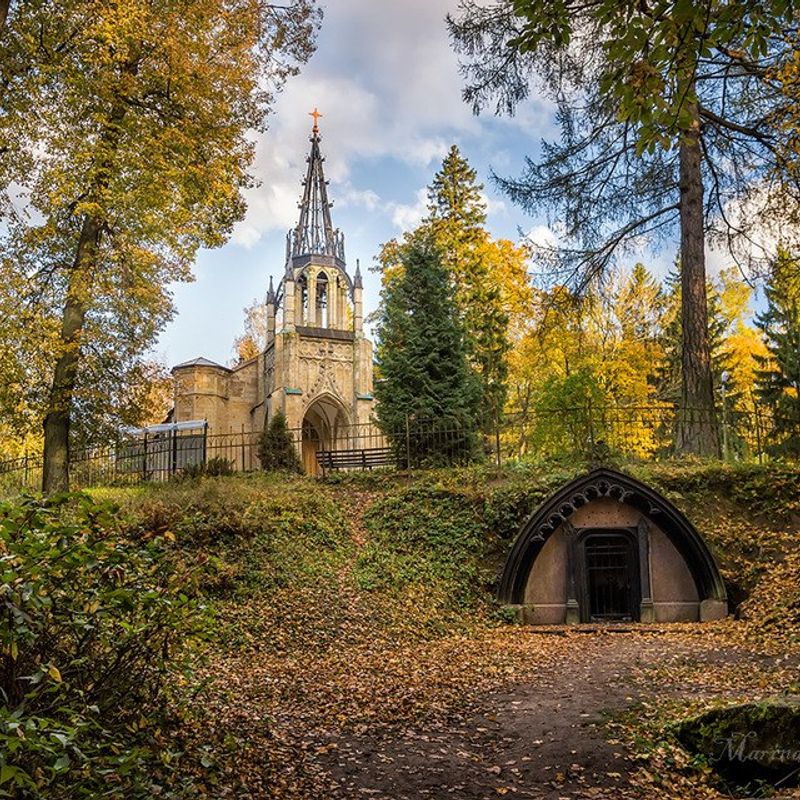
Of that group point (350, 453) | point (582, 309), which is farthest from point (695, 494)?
point (350, 453)

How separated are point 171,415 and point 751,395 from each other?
91.8ft

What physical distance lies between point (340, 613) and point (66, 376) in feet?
24.5

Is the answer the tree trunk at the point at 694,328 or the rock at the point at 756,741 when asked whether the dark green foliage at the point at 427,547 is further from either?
the rock at the point at 756,741

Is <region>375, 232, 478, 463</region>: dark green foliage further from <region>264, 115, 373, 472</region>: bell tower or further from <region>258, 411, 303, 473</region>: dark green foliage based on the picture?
<region>264, 115, 373, 472</region>: bell tower

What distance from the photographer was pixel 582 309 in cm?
1764

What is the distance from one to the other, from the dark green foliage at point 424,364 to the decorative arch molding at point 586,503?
20.3ft

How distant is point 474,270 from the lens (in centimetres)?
2753

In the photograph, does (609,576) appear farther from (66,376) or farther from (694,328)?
(66,376)

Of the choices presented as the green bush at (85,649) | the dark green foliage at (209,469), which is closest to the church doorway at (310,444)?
the dark green foliage at (209,469)

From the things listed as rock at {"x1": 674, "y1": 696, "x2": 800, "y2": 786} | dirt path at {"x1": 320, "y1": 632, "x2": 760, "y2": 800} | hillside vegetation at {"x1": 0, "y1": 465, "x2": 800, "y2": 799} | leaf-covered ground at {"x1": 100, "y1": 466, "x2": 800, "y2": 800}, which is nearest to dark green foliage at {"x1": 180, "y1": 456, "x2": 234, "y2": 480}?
hillside vegetation at {"x1": 0, "y1": 465, "x2": 800, "y2": 799}

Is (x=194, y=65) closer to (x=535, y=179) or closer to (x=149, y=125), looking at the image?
(x=149, y=125)

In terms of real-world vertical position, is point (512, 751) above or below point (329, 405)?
below

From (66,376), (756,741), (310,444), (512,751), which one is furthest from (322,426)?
(756,741)

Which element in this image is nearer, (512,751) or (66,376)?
(512,751)
